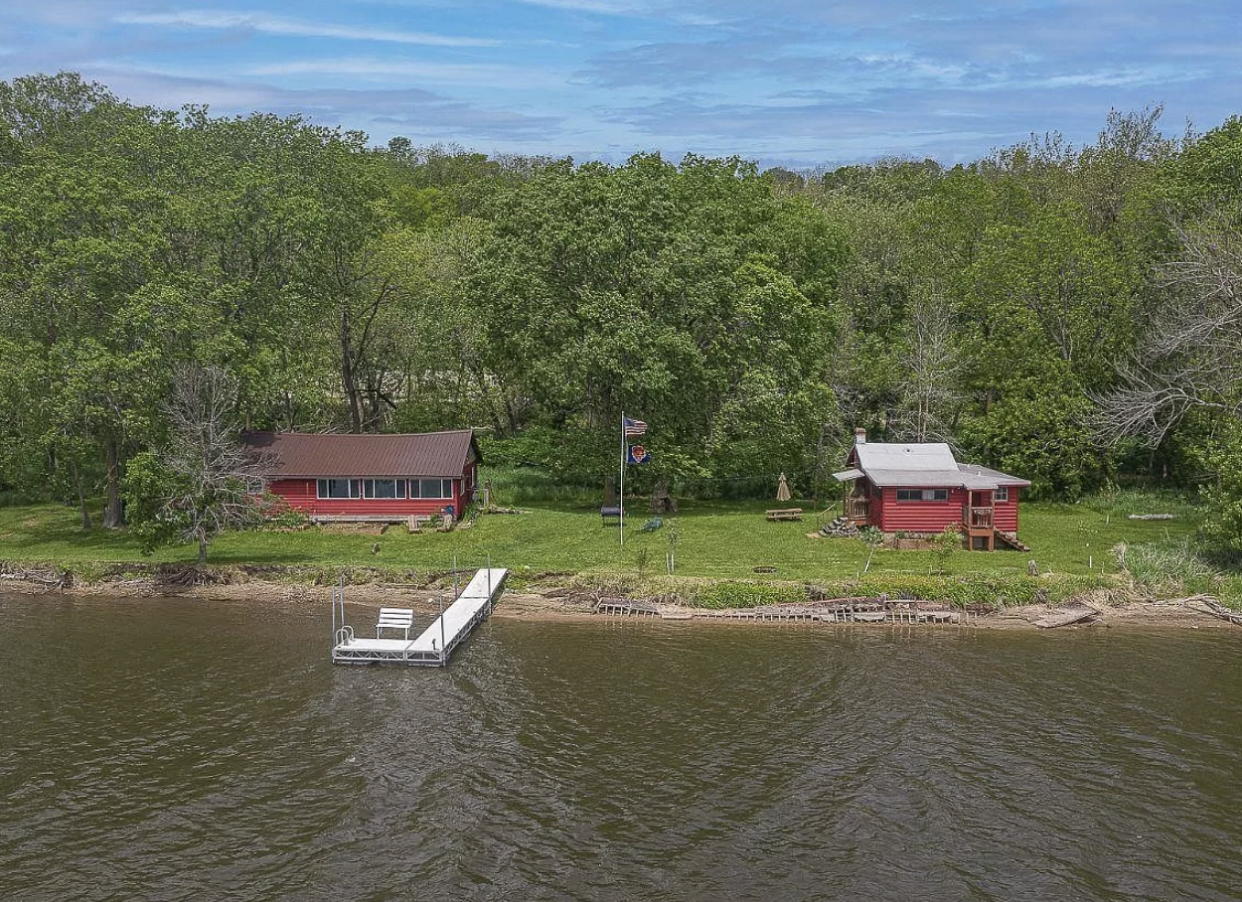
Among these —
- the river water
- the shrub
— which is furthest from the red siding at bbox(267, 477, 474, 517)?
the shrub

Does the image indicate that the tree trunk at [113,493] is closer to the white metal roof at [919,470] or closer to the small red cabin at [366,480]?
the small red cabin at [366,480]

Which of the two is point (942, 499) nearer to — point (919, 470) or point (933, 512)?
point (933, 512)

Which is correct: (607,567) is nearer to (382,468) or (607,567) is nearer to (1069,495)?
(382,468)

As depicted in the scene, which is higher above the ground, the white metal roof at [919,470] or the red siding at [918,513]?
the white metal roof at [919,470]

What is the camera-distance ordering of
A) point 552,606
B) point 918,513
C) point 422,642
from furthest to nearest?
point 918,513 < point 552,606 < point 422,642

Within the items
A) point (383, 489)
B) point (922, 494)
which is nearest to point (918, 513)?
point (922, 494)

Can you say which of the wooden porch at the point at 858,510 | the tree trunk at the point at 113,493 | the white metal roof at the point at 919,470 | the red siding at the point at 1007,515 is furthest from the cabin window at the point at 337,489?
the red siding at the point at 1007,515

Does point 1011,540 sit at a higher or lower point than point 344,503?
lower
